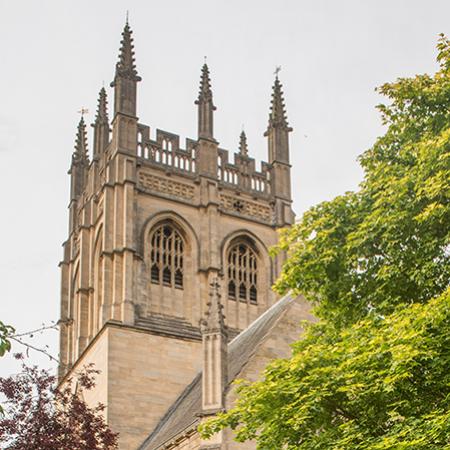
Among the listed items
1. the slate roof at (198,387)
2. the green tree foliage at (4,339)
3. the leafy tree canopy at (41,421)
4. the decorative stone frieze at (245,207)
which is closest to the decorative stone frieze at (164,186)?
the decorative stone frieze at (245,207)

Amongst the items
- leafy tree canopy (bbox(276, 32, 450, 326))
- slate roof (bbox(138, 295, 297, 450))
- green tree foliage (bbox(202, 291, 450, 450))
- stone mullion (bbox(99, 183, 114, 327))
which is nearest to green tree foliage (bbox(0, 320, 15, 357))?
green tree foliage (bbox(202, 291, 450, 450))

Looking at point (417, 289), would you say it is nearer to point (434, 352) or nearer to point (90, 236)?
point (434, 352)

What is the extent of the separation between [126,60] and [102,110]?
3114 mm

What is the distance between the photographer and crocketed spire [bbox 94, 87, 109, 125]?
1687 inches

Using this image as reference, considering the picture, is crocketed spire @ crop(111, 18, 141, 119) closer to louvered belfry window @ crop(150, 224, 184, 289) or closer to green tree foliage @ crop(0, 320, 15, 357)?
louvered belfry window @ crop(150, 224, 184, 289)

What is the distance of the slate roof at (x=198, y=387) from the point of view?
2669 centimetres

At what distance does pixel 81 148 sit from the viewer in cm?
4619

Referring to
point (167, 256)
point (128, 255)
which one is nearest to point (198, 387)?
point (128, 255)

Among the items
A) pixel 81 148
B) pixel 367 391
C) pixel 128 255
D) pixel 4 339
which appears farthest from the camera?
pixel 81 148

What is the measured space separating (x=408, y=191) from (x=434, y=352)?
3498 millimetres

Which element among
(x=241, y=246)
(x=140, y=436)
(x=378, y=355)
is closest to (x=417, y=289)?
(x=378, y=355)

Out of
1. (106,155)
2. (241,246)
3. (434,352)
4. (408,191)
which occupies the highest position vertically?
(106,155)

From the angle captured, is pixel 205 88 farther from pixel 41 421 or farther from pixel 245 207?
pixel 41 421

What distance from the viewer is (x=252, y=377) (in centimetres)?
2464
